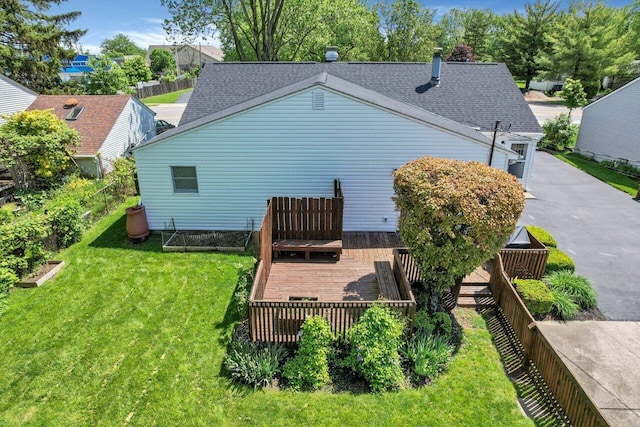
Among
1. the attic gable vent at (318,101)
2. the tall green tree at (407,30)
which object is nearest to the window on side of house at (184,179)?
the attic gable vent at (318,101)

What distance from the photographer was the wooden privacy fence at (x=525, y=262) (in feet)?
31.2

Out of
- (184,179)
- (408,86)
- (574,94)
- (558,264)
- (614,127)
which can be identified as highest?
(408,86)

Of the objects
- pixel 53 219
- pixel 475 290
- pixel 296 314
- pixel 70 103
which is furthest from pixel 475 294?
pixel 70 103

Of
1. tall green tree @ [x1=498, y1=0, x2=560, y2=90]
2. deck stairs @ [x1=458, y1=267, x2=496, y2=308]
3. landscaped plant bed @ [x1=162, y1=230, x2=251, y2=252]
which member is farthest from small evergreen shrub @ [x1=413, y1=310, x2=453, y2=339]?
tall green tree @ [x1=498, y1=0, x2=560, y2=90]

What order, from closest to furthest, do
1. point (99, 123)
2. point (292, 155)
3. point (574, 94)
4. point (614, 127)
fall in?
1. point (292, 155)
2. point (99, 123)
3. point (614, 127)
4. point (574, 94)

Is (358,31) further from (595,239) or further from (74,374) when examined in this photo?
(74,374)

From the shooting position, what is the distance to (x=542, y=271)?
9680 mm

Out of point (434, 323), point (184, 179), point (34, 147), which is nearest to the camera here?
point (434, 323)

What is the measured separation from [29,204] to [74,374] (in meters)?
10.8

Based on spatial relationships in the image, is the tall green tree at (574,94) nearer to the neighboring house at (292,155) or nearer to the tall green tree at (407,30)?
the tall green tree at (407,30)

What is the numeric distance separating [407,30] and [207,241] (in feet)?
95.4

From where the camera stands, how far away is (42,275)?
33.0 ft

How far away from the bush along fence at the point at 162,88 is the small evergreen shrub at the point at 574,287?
47.1 m

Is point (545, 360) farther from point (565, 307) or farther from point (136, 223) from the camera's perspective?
point (136, 223)
